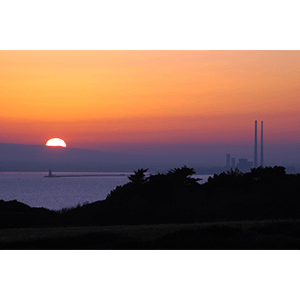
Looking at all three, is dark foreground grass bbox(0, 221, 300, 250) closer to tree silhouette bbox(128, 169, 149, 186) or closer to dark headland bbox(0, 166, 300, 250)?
dark headland bbox(0, 166, 300, 250)

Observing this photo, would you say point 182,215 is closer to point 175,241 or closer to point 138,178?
point 138,178

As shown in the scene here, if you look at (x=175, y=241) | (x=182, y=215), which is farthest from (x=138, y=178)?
(x=175, y=241)

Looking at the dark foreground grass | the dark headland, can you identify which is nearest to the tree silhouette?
the dark headland

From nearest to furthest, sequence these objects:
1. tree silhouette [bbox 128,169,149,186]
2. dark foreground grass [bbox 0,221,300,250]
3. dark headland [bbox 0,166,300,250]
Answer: dark foreground grass [bbox 0,221,300,250], dark headland [bbox 0,166,300,250], tree silhouette [bbox 128,169,149,186]

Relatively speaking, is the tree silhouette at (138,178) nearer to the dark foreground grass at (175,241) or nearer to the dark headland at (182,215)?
the dark headland at (182,215)

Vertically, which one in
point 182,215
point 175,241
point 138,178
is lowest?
point 175,241
